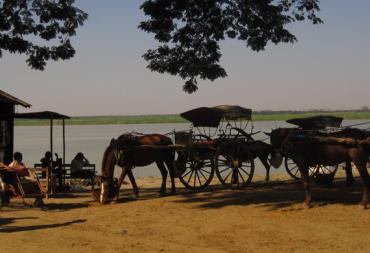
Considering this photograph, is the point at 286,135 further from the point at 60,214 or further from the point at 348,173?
the point at 60,214

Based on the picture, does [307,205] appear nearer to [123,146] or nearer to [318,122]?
[318,122]

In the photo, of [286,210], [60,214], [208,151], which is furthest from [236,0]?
[60,214]

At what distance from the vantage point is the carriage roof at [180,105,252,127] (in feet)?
51.2

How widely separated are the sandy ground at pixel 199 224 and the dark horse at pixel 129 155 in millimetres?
510

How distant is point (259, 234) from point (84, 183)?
10.4m

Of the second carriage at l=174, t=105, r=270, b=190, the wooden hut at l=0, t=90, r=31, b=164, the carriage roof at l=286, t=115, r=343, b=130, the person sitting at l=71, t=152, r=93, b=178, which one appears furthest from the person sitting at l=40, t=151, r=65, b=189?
the carriage roof at l=286, t=115, r=343, b=130

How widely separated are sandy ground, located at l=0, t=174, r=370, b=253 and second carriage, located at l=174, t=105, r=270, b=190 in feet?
3.18

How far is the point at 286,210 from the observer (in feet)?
37.8

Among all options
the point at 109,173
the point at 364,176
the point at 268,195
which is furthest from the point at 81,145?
the point at 364,176

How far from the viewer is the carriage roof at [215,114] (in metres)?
15.6

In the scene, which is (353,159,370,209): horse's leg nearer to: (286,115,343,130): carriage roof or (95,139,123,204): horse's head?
(286,115,343,130): carriage roof

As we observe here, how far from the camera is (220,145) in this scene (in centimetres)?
1483

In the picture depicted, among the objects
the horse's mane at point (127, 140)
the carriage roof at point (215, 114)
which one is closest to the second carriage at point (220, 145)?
the carriage roof at point (215, 114)

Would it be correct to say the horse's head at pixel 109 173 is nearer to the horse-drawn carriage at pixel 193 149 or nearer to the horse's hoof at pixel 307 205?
the horse-drawn carriage at pixel 193 149
